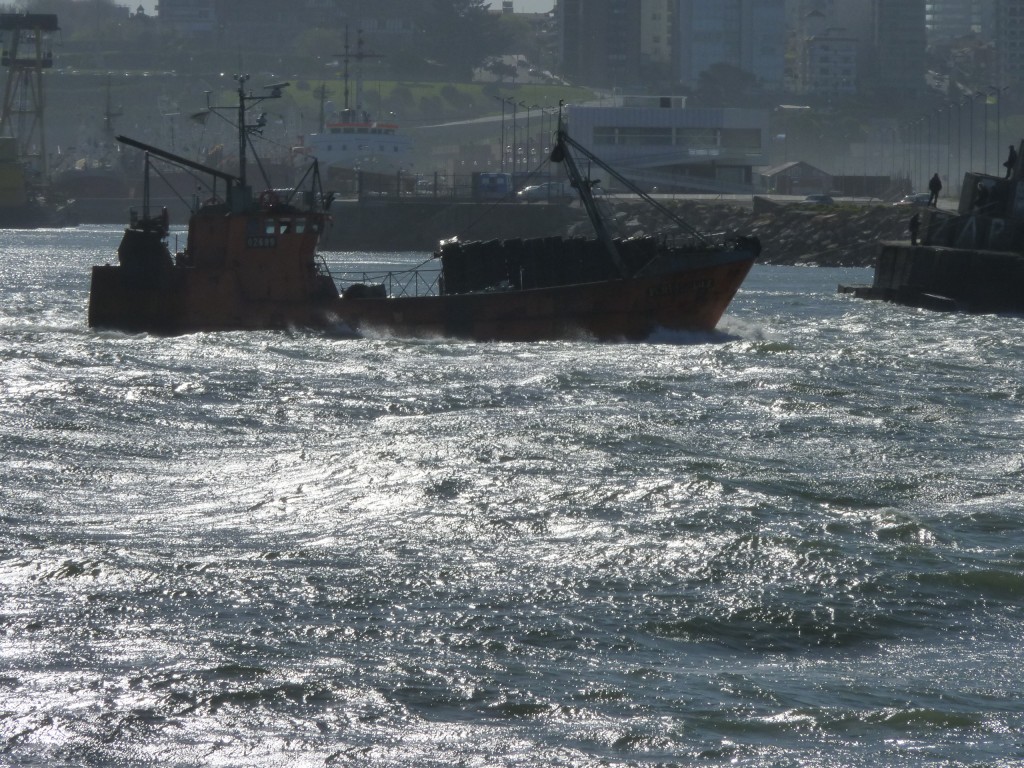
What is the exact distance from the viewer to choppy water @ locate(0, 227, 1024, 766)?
859 cm

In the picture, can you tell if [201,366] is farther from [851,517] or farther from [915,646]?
Answer: [915,646]

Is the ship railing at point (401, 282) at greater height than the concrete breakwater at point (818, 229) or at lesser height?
lesser

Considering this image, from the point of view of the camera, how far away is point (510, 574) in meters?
11.7

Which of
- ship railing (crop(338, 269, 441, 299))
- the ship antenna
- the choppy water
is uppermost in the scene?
the ship antenna

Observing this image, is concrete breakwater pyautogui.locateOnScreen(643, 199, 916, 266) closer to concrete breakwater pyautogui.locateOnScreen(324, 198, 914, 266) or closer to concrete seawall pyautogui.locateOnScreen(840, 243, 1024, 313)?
concrete breakwater pyautogui.locateOnScreen(324, 198, 914, 266)

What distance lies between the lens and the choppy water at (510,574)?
8594 mm

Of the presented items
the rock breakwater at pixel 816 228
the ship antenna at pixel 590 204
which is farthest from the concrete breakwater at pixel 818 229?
the ship antenna at pixel 590 204

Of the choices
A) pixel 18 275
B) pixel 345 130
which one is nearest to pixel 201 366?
pixel 18 275

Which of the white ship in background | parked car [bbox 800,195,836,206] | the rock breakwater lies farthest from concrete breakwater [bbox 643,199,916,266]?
the white ship in background

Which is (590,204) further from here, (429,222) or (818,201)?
(818,201)

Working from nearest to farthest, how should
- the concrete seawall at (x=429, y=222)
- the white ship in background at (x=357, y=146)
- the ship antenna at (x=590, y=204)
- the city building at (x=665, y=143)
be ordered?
the ship antenna at (x=590, y=204), the concrete seawall at (x=429, y=222), the city building at (x=665, y=143), the white ship in background at (x=357, y=146)

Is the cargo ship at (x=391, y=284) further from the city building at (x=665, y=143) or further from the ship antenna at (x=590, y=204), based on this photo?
the city building at (x=665, y=143)

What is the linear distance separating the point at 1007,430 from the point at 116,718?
13.3m

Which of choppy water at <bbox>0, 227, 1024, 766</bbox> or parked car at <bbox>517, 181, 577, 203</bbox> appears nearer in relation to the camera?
choppy water at <bbox>0, 227, 1024, 766</bbox>
